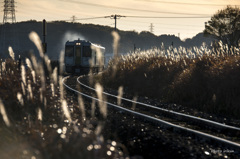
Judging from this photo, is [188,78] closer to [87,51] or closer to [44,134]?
[44,134]

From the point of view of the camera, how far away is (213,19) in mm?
32156

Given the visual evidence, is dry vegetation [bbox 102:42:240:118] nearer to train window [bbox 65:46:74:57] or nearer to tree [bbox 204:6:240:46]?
train window [bbox 65:46:74:57]

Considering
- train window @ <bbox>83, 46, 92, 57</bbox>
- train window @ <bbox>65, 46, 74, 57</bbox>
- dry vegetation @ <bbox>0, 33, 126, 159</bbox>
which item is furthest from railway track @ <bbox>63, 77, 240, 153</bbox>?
train window @ <bbox>65, 46, 74, 57</bbox>

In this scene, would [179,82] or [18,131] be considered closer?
[18,131]

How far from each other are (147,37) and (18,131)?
129148mm

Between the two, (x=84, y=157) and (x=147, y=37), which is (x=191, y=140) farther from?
(x=147, y=37)

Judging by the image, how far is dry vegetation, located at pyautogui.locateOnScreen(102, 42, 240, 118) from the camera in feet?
31.8

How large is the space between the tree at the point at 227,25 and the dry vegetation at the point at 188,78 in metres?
16.6

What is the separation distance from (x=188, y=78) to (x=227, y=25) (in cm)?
2140

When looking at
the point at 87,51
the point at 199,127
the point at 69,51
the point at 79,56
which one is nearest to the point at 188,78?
the point at 199,127

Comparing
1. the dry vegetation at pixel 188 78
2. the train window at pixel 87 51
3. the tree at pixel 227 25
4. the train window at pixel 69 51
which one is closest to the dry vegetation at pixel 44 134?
the dry vegetation at pixel 188 78

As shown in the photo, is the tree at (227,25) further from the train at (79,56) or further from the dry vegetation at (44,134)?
the dry vegetation at (44,134)

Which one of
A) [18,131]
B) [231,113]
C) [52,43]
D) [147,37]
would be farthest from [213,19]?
[147,37]

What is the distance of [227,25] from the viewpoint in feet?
100
